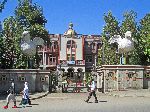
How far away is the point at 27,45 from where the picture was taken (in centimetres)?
3678

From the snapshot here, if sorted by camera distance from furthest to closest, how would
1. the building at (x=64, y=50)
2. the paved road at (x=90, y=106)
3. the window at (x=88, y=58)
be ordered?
the window at (x=88, y=58) → the building at (x=64, y=50) → the paved road at (x=90, y=106)

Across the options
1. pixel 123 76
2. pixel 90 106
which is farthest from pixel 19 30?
pixel 90 106

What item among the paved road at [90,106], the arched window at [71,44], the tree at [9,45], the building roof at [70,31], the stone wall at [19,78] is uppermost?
the building roof at [70,31]

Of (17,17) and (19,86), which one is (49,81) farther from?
(17,17)

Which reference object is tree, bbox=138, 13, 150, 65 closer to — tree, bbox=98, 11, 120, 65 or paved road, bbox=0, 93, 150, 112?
tree, bbox=98, 11, 120, 65

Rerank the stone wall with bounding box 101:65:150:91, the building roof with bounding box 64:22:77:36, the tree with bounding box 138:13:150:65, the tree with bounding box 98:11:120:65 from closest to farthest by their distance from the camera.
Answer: the stone wall with bounding box 101:65:150:91 → the tree with bounding box 138:13:150:65 → the tree with bounding box 98:11:120:65 → the building roof with bounding box 64:22:77:36

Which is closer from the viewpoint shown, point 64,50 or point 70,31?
point 64,50

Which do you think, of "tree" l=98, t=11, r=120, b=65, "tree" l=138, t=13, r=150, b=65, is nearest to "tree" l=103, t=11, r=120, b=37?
"tree" l=98, t=11, r=120, b=65

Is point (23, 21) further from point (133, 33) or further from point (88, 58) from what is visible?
point (88, 58)

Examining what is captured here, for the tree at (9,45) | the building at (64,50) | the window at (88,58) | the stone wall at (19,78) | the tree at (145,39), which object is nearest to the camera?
the stone wall at (19,78)

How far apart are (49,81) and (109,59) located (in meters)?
18.2

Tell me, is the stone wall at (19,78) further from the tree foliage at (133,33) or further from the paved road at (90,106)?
the tree foliage at (133,33)

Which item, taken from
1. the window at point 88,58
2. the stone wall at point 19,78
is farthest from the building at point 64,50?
the stone wall at point 19,78

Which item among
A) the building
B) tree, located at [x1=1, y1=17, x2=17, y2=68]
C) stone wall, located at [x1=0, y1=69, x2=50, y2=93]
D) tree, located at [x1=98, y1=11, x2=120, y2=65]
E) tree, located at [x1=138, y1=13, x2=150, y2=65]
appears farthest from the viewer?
the building
